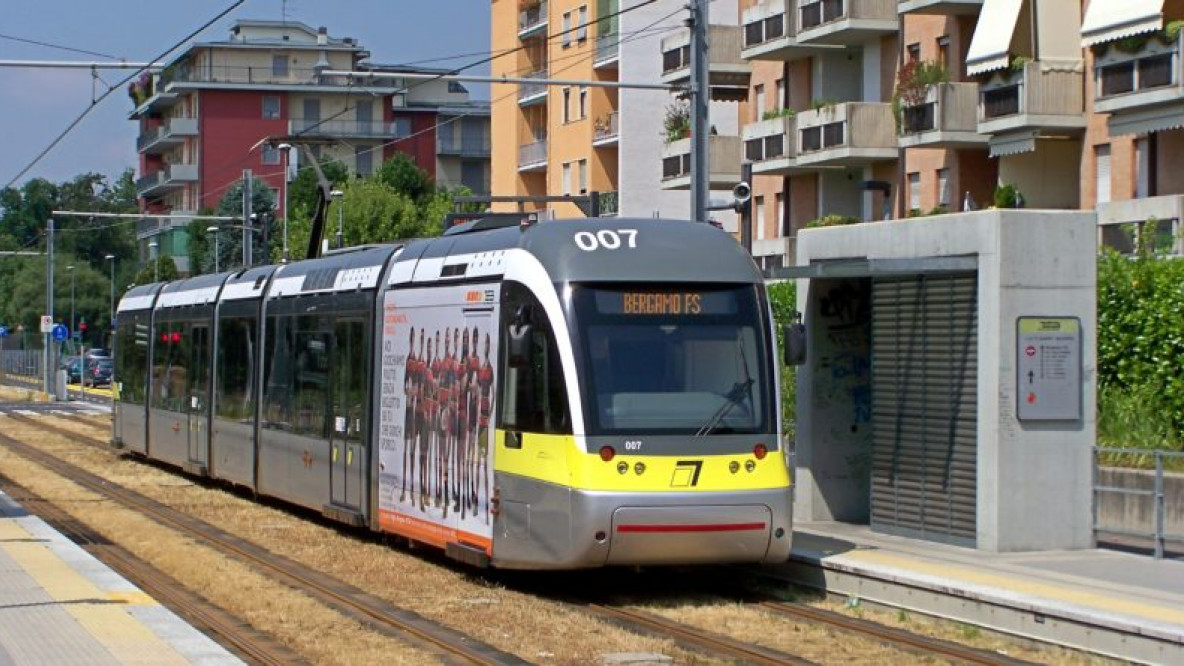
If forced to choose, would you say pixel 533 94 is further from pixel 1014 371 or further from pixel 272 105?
pixel 1014 371

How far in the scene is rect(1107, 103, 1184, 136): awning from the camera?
33906 mm

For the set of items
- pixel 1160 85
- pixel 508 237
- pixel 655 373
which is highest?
pixel 1160 85

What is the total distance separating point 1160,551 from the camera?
56.3 ft

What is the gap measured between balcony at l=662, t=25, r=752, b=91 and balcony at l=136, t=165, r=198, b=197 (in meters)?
63.3

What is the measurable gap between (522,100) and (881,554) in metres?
57.9

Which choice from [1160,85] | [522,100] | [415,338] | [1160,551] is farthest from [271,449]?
[522,100]

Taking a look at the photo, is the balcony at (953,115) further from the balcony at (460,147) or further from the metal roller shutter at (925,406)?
the balcony at (460,147)

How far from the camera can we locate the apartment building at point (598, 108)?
6400 cm

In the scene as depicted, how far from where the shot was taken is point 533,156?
73.1 metres

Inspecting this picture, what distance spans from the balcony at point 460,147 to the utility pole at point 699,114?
94.2 m

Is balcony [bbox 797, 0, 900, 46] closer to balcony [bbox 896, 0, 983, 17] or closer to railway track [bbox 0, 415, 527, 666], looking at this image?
balcony [bbox 896, 0, 983, 17]

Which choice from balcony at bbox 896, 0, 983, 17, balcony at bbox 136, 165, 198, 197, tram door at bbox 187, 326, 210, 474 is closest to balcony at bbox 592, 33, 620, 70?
balcony at bbox 896, 0, 983, 17

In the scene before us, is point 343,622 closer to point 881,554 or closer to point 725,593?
point 725,593

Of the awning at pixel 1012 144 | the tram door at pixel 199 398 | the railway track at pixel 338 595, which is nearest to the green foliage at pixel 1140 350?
the railway track at pixel 338 595
